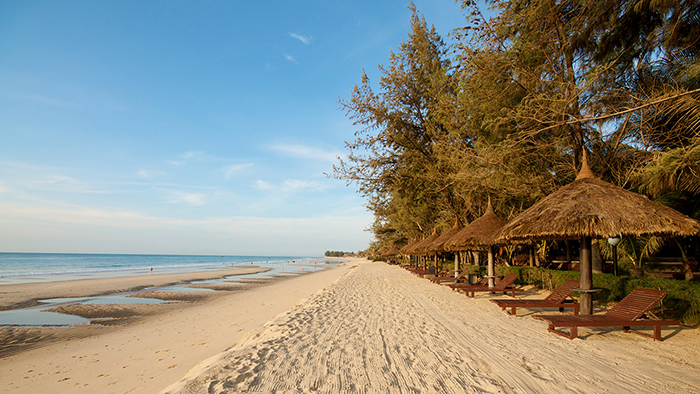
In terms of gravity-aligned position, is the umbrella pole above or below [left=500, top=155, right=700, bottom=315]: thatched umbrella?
below

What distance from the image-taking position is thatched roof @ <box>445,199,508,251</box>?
10.3 m

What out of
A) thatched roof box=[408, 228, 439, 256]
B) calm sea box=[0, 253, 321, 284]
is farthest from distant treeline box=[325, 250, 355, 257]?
thatched roof box=[408, 228, 439, 256]

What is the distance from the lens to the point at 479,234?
10508mm

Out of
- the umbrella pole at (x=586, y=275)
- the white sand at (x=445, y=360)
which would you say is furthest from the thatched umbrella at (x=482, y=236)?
the white sand at (x=445, y=360)

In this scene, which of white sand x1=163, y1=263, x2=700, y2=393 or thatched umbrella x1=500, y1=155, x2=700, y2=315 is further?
thatched umbrella x1=500, y1=155, x2=700, y2=315

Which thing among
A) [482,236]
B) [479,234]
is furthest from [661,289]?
[479,234]

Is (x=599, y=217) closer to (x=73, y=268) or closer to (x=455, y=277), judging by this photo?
(x=455, y=277)

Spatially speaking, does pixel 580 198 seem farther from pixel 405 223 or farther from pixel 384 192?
pixel 405 223

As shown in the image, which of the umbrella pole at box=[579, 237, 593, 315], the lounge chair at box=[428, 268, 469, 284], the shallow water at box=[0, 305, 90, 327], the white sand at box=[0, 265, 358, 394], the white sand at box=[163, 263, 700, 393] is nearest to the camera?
the white sand at box=[163, 263, 700, 393]

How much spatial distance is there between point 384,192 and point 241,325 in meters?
9.65

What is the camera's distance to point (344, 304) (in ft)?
30.1

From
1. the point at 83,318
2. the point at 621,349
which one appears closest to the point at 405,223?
the point at 83,318

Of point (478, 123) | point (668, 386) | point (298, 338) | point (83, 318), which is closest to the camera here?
point (668, 386)

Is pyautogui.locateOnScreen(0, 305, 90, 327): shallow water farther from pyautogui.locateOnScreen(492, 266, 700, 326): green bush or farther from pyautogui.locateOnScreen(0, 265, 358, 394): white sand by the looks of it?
pyautogui.locateOnScreen(492, 266, 700, 326): green bush
